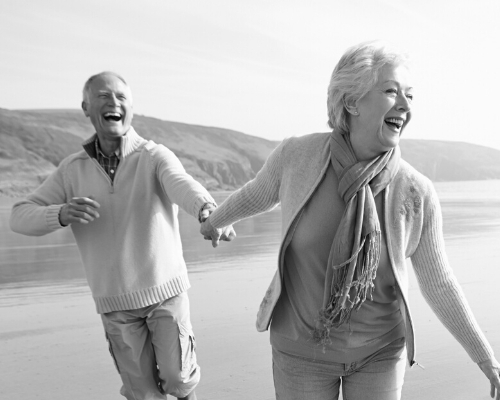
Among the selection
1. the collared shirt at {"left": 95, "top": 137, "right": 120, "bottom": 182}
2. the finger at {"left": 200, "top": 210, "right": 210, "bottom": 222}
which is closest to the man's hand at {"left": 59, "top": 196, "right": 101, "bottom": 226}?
the collared shirt at {"left": 95, "top": 137, "right": 120, "bottom": 182}

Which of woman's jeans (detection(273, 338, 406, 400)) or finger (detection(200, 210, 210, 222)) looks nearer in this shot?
woman's jeans (detection(273, 338, 406, 400))

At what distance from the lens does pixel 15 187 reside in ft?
128

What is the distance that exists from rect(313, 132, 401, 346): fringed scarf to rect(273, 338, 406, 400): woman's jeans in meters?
0.15

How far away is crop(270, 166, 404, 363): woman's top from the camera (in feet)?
7.31

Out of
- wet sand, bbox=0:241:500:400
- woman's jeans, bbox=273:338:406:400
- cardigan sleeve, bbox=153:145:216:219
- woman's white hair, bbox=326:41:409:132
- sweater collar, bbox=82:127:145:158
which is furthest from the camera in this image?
wet sand, bbox=0:241:500:400

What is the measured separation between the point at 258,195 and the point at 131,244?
973mm

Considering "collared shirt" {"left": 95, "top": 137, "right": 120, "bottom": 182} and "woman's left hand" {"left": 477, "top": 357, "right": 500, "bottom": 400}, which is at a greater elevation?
"collared shirt" {"left": 95, "top": 137, "right": 120, "bottom": 182}

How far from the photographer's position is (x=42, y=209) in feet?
10.3

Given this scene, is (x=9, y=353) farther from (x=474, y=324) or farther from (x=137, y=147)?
(x=474, y=324)

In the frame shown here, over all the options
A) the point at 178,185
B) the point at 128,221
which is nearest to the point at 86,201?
the point at 128,221

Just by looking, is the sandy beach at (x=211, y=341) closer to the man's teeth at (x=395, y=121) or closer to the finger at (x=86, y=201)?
the finger at (x=86, y=201)

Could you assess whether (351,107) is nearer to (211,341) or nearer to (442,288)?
(442,288)

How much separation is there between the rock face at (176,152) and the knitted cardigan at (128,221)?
1442 inches

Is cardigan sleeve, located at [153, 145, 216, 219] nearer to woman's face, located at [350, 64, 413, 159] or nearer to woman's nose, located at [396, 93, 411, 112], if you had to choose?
woman's face, located at [350, 64, 413, 159]
